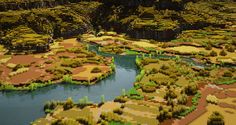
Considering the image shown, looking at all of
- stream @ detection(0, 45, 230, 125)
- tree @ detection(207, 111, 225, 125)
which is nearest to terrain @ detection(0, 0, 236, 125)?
tree @ detection(207, 111, 225, 125)

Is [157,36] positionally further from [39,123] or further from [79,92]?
[39,123]

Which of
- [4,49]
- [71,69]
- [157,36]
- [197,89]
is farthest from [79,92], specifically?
[157,36]

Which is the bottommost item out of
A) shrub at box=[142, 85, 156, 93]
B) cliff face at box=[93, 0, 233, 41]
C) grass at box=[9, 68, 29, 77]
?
shrub at box=[142, 85, 156, 93]

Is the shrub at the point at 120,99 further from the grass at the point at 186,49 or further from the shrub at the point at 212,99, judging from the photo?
the grass at the point at 186,49

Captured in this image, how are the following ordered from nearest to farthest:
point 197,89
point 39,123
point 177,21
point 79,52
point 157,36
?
1. point 39,123
2. point 197,89
3. point 79,52
4. point 157,36
5. point 177,21

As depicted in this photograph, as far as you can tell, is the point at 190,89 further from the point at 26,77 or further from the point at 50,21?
the point at 50,21

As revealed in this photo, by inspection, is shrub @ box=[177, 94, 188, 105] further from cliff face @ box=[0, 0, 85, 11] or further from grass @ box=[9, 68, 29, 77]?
cliff face @ box=[0, 0, 85, 11]

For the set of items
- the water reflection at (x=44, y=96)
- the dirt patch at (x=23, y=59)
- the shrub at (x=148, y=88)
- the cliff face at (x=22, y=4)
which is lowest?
the water reflection at (x=44, y=96)

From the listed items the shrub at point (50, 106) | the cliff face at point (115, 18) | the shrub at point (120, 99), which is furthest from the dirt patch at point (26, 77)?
the cliff face at point (115, 18)

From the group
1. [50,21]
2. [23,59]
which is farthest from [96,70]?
[50,21]
